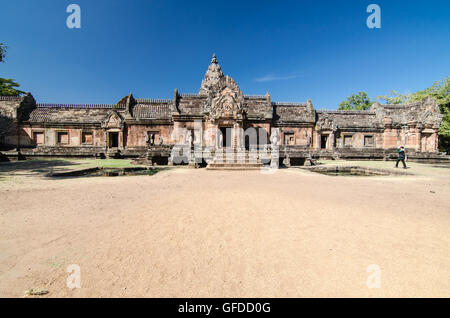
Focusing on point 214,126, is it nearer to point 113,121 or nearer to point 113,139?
point 113,121

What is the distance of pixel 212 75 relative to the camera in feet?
101

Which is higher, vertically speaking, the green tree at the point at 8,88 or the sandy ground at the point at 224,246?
the green tree at the point at 8,88

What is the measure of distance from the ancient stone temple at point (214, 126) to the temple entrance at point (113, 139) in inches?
4.1

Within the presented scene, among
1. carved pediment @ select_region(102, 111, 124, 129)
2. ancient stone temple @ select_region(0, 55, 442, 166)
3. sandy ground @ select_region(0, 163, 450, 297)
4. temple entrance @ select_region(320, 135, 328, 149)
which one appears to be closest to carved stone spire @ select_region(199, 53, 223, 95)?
ancient stone temple @ select_region(0, 55, 442, 166)

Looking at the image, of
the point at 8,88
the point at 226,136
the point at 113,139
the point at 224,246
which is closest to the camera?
the point at 224,246

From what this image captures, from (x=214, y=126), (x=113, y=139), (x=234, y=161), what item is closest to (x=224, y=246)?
(x=234, y=161)

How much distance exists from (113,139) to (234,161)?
16081mm

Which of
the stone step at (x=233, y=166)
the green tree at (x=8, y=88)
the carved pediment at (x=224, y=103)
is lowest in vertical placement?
the stone step at (x=233, y=166)

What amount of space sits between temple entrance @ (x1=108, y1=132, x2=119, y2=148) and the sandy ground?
59.8 ft

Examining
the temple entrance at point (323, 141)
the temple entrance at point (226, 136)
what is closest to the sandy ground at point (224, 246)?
the temple entrance at point (226, 136)

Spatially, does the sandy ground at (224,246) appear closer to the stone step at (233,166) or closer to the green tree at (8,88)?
the stone step at (233,166)

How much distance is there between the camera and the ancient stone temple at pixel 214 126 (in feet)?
62.3
